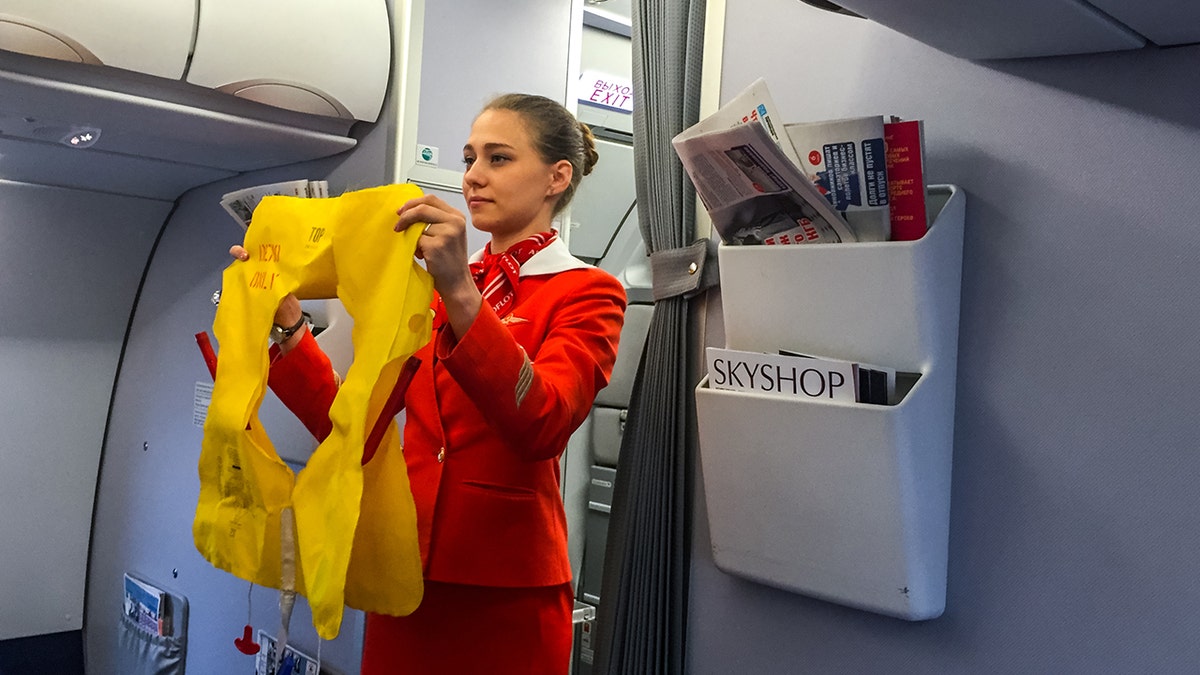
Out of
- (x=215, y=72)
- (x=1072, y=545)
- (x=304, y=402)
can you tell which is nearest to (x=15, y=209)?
(x=215, y=72)

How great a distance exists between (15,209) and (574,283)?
8.58 ft

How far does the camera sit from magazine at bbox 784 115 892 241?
1.53m

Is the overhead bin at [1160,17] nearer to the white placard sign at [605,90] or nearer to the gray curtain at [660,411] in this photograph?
the gray curtain at [660,411]

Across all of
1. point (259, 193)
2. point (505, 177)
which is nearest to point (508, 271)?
point (505, 177)

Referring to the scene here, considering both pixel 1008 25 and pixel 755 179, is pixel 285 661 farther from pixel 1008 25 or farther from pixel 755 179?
pixel 1008 25

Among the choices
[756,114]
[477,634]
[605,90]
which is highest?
[605,90]

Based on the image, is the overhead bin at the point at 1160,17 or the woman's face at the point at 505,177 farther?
the woman's face at the point at 505,177

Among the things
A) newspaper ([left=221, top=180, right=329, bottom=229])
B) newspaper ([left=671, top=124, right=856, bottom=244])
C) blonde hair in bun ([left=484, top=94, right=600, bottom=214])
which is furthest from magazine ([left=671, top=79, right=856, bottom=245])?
newspaper ([left=221, top=180, right=329, bottom=229])

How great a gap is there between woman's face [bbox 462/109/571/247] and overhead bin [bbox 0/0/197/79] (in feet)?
2.51

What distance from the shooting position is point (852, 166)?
61.5 inches

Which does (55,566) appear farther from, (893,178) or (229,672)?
(893,178)

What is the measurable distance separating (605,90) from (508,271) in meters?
2.01

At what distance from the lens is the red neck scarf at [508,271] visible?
1.88m

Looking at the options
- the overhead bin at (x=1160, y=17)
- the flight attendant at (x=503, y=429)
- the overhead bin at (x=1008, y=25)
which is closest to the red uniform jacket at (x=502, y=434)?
the flight attendant at (x=503, y=429)
